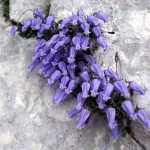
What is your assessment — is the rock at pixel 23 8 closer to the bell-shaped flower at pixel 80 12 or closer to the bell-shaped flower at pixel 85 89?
the bell-shaped flower at pixel 80 12

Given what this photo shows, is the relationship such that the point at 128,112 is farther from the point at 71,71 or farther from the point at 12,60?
the point at 12,60

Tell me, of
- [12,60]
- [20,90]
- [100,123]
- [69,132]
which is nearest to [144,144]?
[100,123]

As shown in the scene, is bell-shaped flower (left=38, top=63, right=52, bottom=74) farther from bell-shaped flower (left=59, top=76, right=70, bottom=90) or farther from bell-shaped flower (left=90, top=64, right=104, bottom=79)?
bell-shaped flower (left=90, top=64, right=104, bottom=79)

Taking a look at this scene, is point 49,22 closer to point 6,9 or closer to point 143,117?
point 6,9

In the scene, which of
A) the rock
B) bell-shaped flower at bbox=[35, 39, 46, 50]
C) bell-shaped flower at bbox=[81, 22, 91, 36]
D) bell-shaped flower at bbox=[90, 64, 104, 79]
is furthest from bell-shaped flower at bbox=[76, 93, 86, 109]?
the rock

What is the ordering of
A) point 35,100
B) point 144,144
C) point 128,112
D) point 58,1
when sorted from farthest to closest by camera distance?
point 58,1
point 35,100
point 144,144
point 128,112

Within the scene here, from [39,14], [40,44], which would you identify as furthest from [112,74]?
[39,14]
